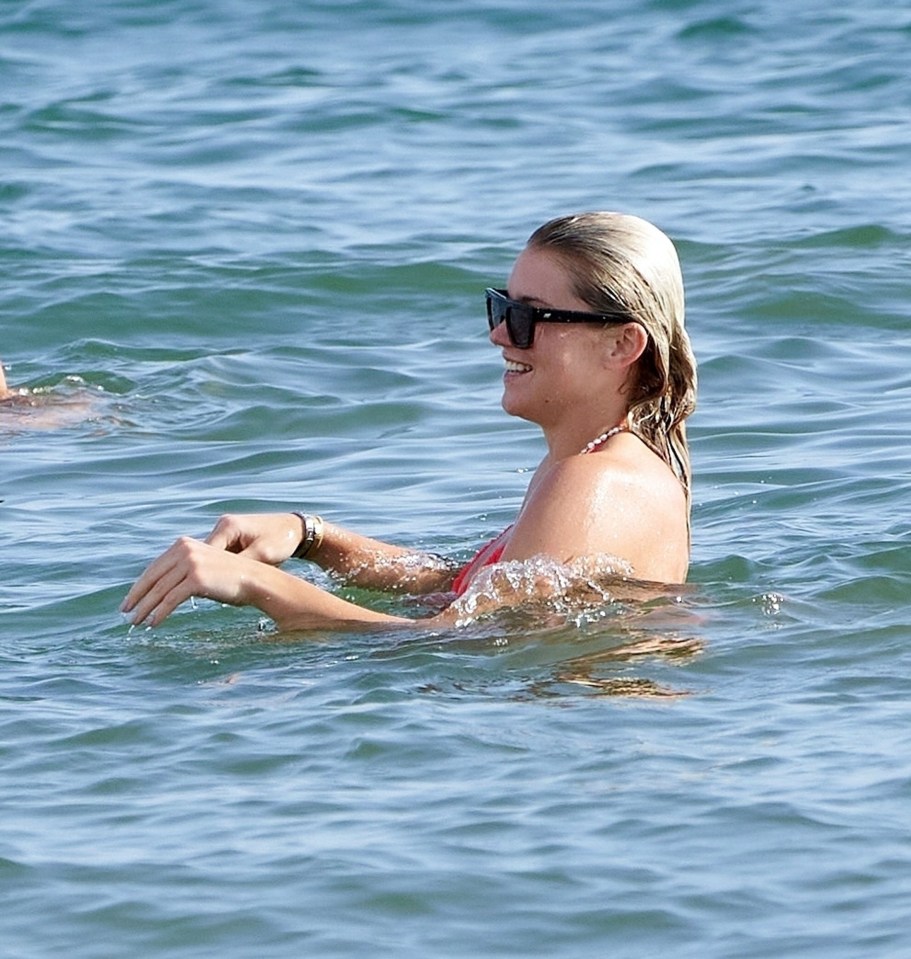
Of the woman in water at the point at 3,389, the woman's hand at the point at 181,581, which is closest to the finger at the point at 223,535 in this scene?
the woman's hand at the point at 181,581

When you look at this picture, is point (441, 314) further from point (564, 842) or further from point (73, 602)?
point (564, 842)

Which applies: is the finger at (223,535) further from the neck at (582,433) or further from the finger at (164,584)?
the neck at (582,433)

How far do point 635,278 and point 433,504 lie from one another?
8.03 ft

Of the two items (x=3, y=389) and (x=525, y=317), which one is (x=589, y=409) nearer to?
(x=525, y=317)

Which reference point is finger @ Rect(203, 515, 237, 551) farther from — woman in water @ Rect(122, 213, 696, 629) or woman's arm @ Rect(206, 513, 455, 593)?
woman's arm @ Rect(206, 513, 455, 593)

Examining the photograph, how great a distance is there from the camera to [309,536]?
18.9 ft

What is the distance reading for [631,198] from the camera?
44.0 feet

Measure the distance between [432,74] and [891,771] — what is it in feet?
46.9

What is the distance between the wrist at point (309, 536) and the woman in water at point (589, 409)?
22 centimetres

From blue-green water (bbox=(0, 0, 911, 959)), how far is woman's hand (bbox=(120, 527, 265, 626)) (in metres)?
0.29

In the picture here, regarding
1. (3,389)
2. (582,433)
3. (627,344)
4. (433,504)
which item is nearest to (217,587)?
(582,433)

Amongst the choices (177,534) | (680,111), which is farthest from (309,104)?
(177,534)

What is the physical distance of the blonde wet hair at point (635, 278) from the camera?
518cm

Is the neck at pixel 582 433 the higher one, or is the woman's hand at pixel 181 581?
the neck at pixel 582 433
